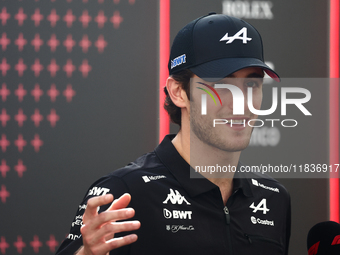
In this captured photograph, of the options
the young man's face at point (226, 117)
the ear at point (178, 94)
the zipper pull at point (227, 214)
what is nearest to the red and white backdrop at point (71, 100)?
the ear at point (178, 94)

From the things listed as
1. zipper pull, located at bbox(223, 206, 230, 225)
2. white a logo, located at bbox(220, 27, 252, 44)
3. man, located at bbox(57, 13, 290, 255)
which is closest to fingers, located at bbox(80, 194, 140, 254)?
man, located at bbox(57, 13, 290, 255)

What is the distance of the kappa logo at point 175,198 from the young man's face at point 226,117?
7.6 inches

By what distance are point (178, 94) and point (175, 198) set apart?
36 cm

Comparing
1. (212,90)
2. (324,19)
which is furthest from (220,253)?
(324,19)

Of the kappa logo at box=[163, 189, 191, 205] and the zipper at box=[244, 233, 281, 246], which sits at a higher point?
the kappa logo at box=[163, 189, 191, 205]

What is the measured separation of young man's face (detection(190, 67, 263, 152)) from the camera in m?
1.06

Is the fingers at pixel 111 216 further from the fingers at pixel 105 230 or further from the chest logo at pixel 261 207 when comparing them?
the chest logo at pixel 261 207

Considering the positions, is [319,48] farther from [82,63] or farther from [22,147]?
[22,147]

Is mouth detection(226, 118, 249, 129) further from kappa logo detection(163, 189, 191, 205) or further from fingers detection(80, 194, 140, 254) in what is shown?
fingers detection(80, 194, 140, 254)

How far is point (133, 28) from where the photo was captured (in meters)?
1.69

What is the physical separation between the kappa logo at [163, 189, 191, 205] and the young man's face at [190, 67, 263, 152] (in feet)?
0.63

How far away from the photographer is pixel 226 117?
107 cm

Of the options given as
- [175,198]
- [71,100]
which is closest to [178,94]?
[175,198]

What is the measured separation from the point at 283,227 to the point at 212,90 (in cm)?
55
